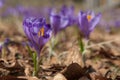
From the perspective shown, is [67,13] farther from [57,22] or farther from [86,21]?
[86,21]

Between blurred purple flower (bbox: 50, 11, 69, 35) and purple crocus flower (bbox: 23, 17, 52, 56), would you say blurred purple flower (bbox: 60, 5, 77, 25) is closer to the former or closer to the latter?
blurred purple flower (bbox: 50, 11, 69, 35)

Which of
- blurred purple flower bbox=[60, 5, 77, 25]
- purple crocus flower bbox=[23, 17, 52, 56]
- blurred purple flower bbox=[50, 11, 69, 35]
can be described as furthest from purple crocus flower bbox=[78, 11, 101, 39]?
purple crocus flower bbox=[23, 17, 52, 56]

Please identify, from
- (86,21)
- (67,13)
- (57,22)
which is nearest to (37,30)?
(86,21)

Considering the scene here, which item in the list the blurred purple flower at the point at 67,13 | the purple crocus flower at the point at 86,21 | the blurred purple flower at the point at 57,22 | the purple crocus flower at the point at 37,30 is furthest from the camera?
the blurred purple flower at the point at 67,13

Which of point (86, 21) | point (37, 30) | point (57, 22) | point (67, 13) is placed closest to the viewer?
point (37, 30)

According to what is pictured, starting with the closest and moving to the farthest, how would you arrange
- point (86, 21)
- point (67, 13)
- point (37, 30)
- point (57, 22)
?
point (37, 30) → point (86, 21) → point (57, 22) → point (67, 13)

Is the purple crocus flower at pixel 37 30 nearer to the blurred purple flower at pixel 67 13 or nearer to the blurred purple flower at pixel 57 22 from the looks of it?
the blurred purple flower at pixel 57 22

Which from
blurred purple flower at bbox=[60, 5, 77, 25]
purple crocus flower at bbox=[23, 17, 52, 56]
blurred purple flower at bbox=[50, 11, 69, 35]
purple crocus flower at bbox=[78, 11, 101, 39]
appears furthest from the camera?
blurred purple flower at bbox=[60, 5, 77, 25]

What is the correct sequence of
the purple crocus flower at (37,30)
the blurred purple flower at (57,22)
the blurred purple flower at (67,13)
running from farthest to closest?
the blurred purple flower at (67,13) → the blurred purple flower at (57,22) → the purple crocus flower at (37,30)

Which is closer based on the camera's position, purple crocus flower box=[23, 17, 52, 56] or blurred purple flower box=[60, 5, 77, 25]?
purple crocus flower box=[23, 17, 52, 56]

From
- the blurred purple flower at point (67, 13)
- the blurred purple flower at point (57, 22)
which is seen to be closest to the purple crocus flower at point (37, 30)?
the blurred purple flower at point (57, 22)

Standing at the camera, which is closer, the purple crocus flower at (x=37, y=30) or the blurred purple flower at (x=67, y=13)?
the purple crocus flower at (x=37, y=30)

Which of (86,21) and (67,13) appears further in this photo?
(67,13)

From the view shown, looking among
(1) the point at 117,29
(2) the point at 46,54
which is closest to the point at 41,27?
(2) the point at 46,54
